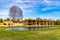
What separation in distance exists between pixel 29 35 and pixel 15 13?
843mm

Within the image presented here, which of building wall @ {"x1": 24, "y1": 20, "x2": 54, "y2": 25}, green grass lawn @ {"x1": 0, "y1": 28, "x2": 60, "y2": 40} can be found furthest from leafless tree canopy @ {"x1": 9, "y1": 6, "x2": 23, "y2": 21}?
green grass lawn @ {"x1": 0, "y1": 28, "x2": 60, "y2": 40}

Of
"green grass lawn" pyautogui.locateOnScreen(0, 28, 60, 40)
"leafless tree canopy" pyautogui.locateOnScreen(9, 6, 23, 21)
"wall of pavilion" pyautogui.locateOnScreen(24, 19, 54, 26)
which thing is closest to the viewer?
"green grass lawn" pyautogui.locateOnScreen(0, 28, 60, 40)

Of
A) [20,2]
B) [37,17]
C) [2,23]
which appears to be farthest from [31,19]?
[2,23]

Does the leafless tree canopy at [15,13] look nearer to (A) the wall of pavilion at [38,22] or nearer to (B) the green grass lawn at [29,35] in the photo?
(A) the wall of pavilion at [38,22]

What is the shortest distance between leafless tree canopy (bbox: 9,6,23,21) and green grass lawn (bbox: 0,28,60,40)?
44 cm

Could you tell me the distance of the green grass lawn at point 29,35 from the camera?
4336 millimetres

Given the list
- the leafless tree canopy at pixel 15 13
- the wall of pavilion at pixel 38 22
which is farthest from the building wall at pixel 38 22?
the leafless tree canopy at pixel 15 13

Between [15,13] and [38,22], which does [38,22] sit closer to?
[38,22]

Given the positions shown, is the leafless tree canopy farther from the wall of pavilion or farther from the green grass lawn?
the green grass lawn

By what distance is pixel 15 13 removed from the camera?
4.70 meters

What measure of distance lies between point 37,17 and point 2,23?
3.71 feet

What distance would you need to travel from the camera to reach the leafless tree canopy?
4.57 m

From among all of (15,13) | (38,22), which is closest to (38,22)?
(38,22)

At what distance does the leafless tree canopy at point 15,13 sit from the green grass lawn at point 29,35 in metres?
0.44
